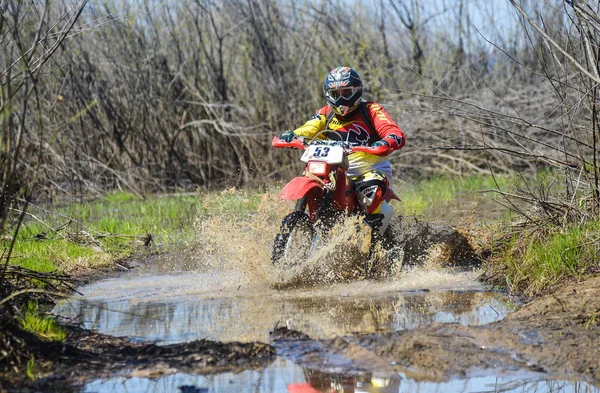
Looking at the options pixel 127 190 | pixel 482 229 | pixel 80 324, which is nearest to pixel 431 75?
pixel 127 190

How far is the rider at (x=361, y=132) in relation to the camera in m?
8.58

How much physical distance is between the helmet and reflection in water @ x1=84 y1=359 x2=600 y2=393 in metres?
4.28

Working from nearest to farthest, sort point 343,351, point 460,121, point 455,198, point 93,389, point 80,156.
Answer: point 93,389 < point 343,351 < point 455,198 < point 460,121 < point 80,156

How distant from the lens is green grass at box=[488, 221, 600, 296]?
6918 millimetres

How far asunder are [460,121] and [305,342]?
395 inches

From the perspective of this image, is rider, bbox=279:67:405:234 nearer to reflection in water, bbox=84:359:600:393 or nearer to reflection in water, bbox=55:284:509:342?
reflection in water, bbox=55:284:509:342

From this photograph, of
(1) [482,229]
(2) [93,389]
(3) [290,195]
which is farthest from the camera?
(1) [482,229]

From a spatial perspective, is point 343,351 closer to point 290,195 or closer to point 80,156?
point 290,195

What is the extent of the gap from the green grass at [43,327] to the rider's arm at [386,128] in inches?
140

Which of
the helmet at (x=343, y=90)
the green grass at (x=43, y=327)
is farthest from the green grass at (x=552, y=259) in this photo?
the green grass at (x=43, y=327)

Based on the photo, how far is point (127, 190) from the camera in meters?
16.9

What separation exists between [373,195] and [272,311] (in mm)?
2030

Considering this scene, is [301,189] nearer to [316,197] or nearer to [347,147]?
[316,197]

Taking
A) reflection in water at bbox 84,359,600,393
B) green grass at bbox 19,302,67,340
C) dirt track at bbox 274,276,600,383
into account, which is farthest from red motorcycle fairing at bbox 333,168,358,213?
reflection in water at bbox 84,359,600,393
